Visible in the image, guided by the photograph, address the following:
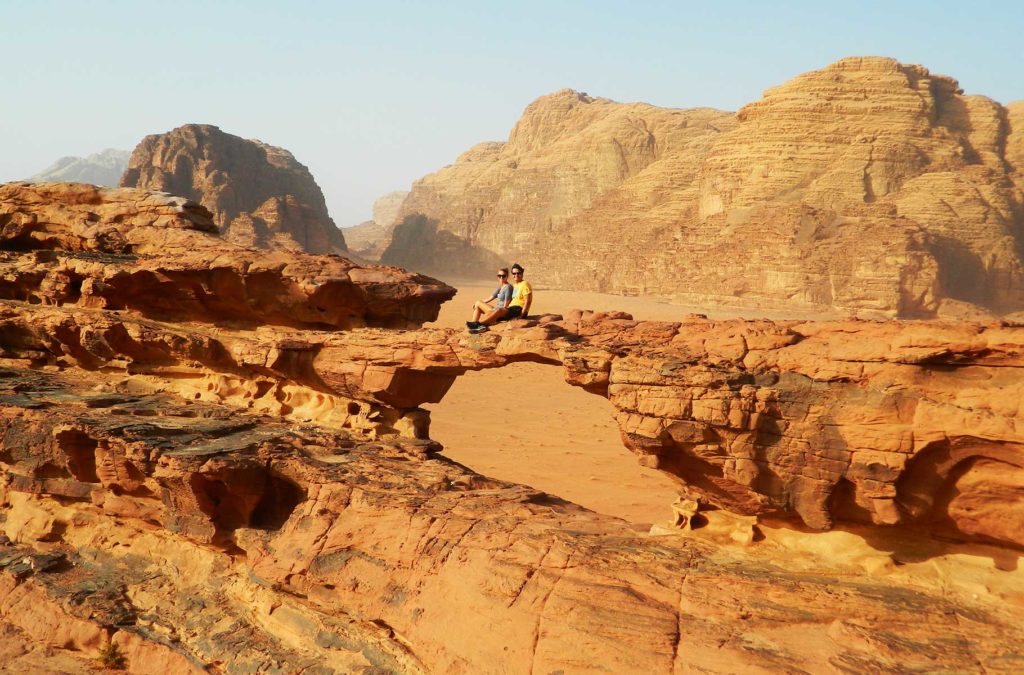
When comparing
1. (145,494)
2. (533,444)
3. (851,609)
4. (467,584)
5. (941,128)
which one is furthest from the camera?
(941,128)

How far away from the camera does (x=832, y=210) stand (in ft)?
153

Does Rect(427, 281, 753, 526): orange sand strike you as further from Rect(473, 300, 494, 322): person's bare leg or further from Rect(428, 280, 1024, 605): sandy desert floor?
Rect(473, 300, 494, 322): person's bare leg

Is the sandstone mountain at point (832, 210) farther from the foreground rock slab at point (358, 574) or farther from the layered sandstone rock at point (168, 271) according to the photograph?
the foreground rock slab at point (358, 574)

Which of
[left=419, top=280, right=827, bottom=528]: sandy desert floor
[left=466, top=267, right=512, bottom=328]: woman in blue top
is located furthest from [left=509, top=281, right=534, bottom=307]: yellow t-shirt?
[left=419, top=280, right=827, bottom=528]: sandy desert floor

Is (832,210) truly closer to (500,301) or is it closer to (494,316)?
(500,301)

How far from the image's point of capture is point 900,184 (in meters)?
47.8

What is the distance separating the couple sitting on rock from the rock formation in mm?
346

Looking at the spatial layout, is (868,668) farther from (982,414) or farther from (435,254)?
(435,254)

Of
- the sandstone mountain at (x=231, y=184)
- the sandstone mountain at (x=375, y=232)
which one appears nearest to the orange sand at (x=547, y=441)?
the sandstone mountain at (x=231, y=184)

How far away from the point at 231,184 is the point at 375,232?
5522cm

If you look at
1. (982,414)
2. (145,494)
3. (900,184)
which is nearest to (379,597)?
(145,494)

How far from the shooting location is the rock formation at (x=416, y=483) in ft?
18.0

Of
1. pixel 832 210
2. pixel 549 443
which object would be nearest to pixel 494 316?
pixel 549 443

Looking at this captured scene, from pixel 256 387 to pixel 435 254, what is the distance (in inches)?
2566
